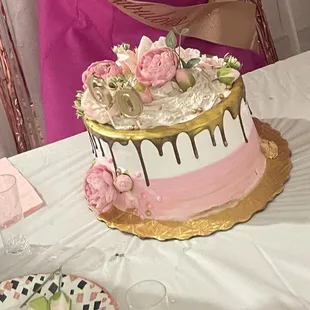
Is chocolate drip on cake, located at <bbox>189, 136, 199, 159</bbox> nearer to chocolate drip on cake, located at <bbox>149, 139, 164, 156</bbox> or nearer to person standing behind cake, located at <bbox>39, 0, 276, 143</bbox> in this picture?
chocolate drip on cake, located at <bbox>149, 139, 164, 156</bbox>

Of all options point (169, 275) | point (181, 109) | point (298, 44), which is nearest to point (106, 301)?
point (169, 275)

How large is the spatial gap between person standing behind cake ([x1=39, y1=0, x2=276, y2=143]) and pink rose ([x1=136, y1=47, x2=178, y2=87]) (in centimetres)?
77

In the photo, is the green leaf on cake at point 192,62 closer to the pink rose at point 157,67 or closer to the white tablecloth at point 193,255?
the pink rose at point 157,67

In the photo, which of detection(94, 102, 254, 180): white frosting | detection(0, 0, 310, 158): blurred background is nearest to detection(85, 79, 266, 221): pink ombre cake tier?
detection(94, 102, 254, 180): white frosting

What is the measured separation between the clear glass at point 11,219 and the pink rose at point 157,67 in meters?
0.29

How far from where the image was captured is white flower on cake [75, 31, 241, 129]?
118 centimetres

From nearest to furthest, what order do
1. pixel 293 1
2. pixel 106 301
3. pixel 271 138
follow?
pixel 106 301, pixel 271 138, pixel 293 1

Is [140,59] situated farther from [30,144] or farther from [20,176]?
[30,144]

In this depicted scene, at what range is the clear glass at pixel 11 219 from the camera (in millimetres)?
1201

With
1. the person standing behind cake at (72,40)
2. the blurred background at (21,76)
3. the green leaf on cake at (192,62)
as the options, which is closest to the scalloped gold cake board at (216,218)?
the green leaf on cake at (192,62)

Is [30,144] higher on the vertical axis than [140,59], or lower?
lower

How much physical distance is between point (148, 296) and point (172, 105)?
1.15 ft

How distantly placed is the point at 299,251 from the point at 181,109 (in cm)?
30

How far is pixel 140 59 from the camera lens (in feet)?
3.93
